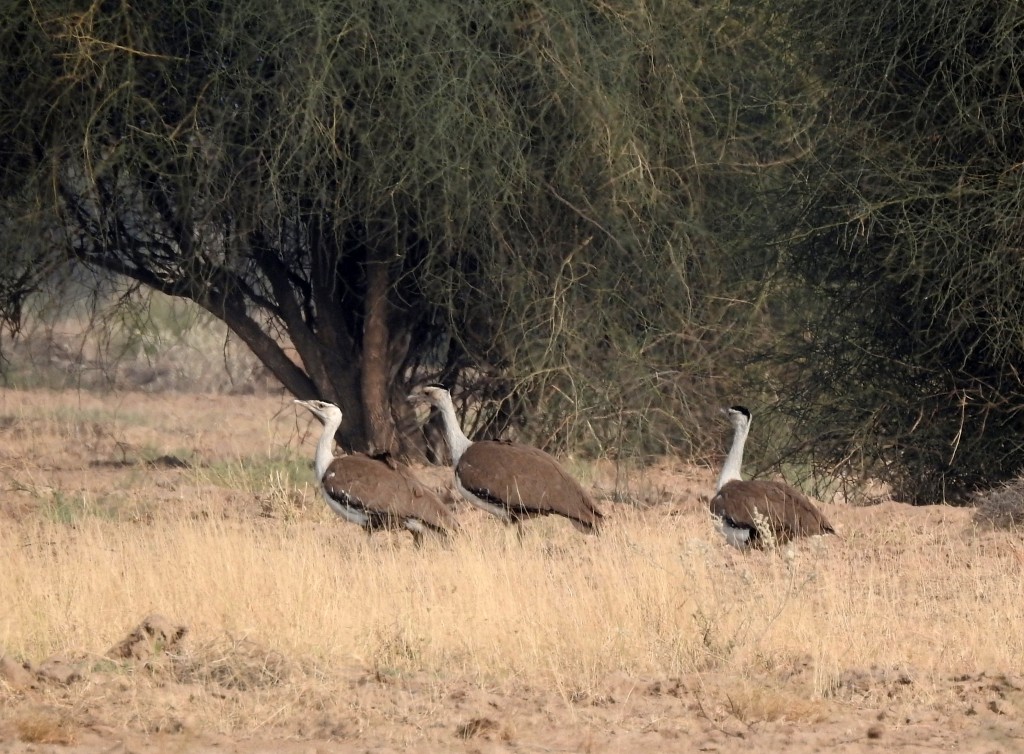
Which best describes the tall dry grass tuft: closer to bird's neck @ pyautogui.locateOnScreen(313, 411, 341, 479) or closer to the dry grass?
the dry grass

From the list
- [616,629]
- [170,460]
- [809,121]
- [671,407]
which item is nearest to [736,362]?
[671,407]

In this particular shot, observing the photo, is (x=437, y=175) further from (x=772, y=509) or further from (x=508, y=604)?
(x=508, y=604)

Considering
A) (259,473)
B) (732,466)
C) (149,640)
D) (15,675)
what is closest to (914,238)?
(732,466)

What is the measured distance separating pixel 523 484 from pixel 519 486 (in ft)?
0.08

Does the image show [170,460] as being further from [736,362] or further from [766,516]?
[766,516]

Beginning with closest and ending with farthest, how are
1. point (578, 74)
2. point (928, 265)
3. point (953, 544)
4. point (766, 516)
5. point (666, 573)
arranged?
point (666, 573)
point (766, 516)
point (953, 544)
point (928, 265)
point (578, 74)

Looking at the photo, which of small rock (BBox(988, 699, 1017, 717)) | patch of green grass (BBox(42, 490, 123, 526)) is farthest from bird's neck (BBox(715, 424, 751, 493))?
patch of green grass (BBox(42, 490, 123, 526))

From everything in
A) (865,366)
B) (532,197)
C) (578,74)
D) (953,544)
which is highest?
(578,74)

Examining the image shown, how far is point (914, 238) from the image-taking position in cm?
1079

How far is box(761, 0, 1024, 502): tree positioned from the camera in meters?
10.9

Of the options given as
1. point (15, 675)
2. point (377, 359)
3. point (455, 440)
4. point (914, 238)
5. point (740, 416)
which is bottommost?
point (15, 675)

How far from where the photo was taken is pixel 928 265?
11.0 m

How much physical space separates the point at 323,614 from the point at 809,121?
665 centimetres

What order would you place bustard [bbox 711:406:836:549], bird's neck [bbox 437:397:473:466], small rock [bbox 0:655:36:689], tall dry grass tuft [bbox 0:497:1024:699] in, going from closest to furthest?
small rock [bbox 0:655:36:689] < tall dry grass tuft [bbox 0:497:1024:699] < bustard [bbox 711:406:836:549] < bird's neck [bbox 437:397:473:466]
